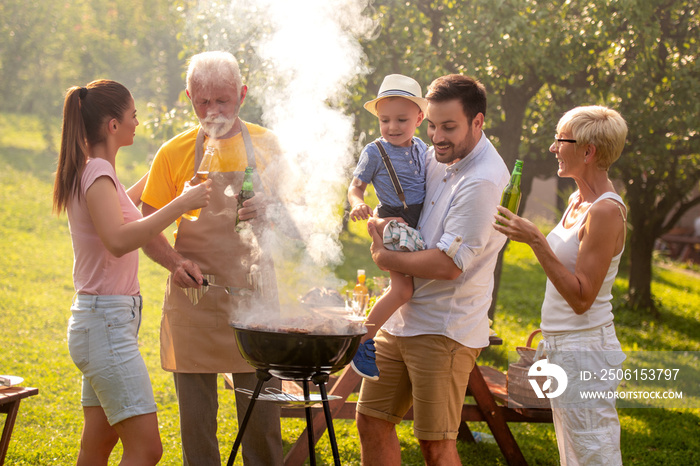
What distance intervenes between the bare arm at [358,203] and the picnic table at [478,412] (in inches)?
49.3

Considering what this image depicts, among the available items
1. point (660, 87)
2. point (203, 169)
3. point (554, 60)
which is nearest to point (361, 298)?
point (203, 169)

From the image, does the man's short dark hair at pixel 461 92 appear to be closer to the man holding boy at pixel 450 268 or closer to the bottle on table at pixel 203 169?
the man holding boy at pixel 450 268

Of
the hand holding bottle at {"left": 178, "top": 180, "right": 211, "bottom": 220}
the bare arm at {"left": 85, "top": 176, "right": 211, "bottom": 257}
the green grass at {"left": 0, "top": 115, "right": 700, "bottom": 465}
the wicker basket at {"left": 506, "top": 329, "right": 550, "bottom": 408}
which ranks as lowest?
the green grass at {"left": 0, "top": 115, "right": 700, "bottom": 465}

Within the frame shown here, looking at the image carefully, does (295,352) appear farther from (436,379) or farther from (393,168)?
(393,168)

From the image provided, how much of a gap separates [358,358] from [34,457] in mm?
2547

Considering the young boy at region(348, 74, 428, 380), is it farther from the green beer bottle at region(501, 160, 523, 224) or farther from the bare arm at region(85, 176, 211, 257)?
the bare arm at region(85, 176, 211, 257)

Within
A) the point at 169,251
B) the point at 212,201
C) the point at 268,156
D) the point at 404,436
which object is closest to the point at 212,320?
the point at 169,251

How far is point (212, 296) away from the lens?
9.55ft

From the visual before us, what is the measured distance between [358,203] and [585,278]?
43.7 inches

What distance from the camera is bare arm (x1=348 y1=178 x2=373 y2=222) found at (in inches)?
118

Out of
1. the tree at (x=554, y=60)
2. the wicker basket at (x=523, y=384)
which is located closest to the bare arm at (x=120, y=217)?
the wicker basket at (x=523, y=384)

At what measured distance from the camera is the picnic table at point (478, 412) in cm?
389

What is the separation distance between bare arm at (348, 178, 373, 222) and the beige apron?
0.54 m

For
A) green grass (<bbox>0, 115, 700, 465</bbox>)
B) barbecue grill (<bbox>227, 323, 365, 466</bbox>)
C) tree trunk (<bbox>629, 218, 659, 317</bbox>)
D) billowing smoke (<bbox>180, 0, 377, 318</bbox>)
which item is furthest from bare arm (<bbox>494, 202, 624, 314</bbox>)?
tree trunk (<bbox>629, 218, 659, 317</bbox>)
